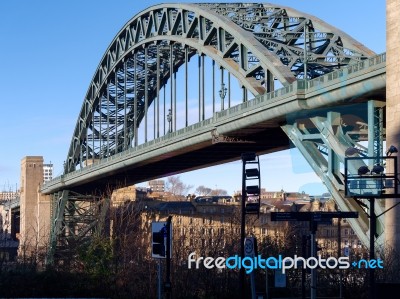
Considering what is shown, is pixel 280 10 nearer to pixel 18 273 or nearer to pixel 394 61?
pixel 394 61

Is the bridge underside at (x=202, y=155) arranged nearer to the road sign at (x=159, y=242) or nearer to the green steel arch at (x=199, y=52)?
the green steel arch at (x=199, y=52)

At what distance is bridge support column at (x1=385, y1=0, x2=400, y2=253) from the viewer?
108 feet

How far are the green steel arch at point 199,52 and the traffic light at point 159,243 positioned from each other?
2045 centimetres

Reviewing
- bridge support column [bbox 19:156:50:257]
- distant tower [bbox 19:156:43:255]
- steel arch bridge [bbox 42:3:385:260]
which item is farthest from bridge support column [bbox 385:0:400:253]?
distant tower [bbox 19:156:43:255]

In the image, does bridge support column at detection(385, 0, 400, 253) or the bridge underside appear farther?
the bridge underside

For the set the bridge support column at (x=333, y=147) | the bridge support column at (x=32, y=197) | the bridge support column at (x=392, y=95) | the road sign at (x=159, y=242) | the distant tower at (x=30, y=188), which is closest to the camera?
the road sign at (x=159, y=242)

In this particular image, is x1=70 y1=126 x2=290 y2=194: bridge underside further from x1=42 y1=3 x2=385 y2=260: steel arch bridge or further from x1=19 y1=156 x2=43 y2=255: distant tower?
x1=19 y1=156 x2=43 y2=255: distant tower

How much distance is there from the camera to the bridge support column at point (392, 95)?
32.9 m

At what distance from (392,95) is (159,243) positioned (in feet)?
45.1

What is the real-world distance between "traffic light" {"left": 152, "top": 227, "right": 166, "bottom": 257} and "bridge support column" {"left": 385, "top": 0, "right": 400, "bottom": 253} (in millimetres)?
10897

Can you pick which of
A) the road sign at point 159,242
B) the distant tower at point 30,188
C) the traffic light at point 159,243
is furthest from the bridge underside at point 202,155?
the traffic light at point 159,243

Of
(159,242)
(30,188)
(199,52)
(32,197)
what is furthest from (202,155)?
(30,188)

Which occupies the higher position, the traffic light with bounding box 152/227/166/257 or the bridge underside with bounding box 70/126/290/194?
the bridge underside with bounding box 70/126/290/194

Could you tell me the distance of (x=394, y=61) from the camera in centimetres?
→ 3475
